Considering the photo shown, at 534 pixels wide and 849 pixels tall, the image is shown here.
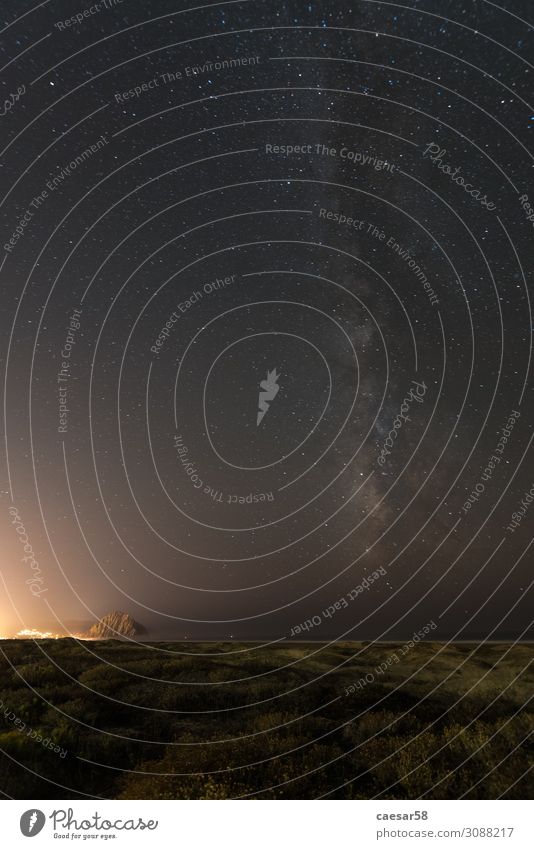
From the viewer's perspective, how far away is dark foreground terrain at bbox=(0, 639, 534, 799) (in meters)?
8.89

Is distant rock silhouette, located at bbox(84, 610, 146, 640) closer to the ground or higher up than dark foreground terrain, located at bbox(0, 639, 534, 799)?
higher up

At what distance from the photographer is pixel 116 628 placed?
2157 inches

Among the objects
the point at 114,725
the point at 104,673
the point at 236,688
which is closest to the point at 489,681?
the point at 236,688

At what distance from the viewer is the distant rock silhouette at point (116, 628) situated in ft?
172

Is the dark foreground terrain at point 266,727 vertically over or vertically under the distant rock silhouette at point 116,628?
under

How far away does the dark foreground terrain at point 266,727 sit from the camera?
29.2ft

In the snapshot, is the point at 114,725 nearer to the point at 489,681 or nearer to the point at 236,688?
the point at 236,688

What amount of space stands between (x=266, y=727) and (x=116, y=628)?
49581 mm

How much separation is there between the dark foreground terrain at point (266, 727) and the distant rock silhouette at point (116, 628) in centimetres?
3970

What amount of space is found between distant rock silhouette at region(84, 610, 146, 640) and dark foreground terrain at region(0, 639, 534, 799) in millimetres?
39697

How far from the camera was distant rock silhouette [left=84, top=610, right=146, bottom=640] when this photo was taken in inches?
2065

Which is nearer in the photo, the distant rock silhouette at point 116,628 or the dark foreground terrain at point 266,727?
the dark foreground terrain at point 266,727

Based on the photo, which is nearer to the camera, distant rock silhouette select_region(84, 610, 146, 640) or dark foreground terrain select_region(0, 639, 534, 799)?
dark foreground terrain select_region(0, 639, 534, 799)
